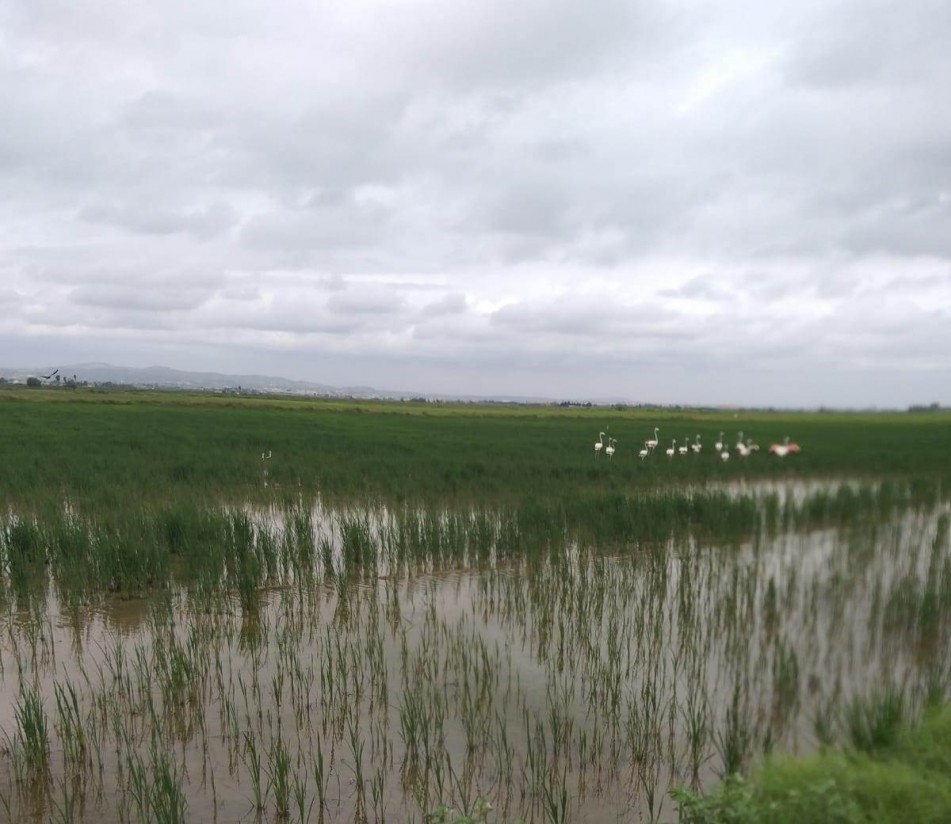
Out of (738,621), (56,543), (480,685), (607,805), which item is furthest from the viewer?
(56,543)

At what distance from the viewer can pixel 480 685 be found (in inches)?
219

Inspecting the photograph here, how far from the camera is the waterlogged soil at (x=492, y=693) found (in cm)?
371

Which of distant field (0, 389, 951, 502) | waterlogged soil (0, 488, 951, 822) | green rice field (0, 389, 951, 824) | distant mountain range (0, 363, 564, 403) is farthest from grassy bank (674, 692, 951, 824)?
distant mountain range (0, 363, 564, 403)

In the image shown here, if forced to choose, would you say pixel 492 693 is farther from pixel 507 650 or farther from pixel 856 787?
pixel 856 787

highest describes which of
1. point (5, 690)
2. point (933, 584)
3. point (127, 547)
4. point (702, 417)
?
point (702, 417)

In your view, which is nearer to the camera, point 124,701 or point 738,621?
point 738,621

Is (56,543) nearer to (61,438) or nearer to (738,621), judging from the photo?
(738,621)

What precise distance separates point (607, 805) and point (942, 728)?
1.87 metres

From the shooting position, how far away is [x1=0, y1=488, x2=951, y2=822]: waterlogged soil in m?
3.71

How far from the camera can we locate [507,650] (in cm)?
636

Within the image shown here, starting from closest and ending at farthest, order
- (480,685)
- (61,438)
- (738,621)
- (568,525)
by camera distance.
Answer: (738,621)
(480,685)
(568,525)
(61,438)

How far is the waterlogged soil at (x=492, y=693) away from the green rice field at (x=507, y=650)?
0.02 meters

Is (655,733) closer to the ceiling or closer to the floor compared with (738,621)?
closer to the floor

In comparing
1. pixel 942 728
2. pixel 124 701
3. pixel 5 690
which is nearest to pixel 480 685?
pixel 124 701
